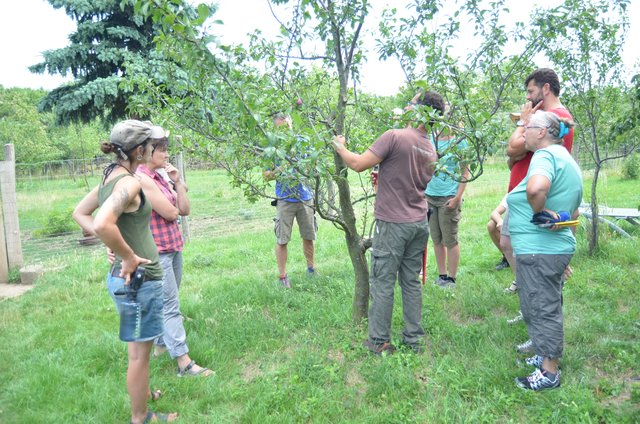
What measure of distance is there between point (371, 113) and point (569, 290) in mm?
2670

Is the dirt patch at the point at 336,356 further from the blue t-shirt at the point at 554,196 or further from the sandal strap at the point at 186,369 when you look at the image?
the blue t-shirt at the point at 554,196

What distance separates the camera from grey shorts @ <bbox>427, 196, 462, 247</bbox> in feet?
15.8

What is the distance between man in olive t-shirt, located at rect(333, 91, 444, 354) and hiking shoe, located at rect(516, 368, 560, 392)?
81cm

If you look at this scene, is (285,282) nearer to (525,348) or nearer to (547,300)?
(525,348)

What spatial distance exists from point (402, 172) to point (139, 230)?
1815 mm

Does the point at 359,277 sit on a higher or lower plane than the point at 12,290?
higher

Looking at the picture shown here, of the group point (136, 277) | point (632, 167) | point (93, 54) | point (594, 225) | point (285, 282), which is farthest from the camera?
point (632, 167)

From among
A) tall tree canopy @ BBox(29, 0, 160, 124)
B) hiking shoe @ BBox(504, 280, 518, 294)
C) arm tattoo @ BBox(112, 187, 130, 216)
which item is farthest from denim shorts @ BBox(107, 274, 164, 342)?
tall tree canopy @ BBox(29, 0, 160, 124)

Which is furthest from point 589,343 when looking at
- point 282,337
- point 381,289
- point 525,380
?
point 282,337

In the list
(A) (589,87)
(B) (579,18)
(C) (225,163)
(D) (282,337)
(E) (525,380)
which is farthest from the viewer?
(A) (589,87)

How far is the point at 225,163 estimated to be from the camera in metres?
4.43

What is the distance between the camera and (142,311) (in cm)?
266

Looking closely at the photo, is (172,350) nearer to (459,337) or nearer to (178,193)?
(178,193)

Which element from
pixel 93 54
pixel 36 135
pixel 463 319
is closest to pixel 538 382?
pixel 463 319
